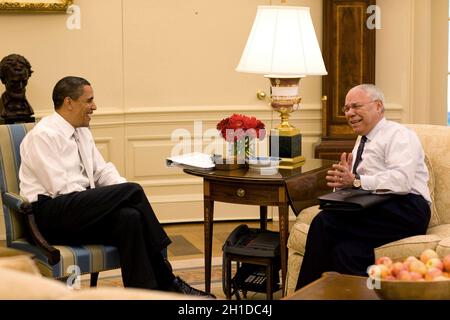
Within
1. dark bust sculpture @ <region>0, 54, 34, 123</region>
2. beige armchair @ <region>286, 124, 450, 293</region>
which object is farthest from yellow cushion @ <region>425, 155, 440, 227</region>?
dark bust sculpture @ <region>0, 54, 34, 123</region>

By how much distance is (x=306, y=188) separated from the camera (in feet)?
14.5

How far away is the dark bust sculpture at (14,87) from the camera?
5344 millimetres

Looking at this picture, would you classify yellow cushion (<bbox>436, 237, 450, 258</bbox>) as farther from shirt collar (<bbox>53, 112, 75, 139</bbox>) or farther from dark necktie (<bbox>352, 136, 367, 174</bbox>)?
shirt collar (<bbox>53, 112, 75, 139</bbox>)

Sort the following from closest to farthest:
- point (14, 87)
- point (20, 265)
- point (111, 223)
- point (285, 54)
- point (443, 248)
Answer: point (20, 265), point (443, 248), point (111, 223), point (285, 54), point (14, 87)

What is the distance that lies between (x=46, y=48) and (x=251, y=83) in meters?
1.49

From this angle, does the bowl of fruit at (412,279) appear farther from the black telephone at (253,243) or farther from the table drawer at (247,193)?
the black telephone at (253,243)

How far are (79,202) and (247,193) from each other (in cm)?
83

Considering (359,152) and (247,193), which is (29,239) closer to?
(247,193)

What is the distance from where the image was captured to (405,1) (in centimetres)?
617

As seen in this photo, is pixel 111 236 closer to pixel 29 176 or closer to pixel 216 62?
pixel 29 176

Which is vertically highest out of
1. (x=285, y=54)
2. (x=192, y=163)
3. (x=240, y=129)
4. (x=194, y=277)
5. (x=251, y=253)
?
(x=285, y=54)

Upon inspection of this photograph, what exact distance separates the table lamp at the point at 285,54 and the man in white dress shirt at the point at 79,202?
2.83 ft

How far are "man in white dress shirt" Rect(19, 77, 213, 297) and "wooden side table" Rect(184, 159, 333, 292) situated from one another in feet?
1.32

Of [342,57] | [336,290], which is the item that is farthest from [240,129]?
[342,57]
